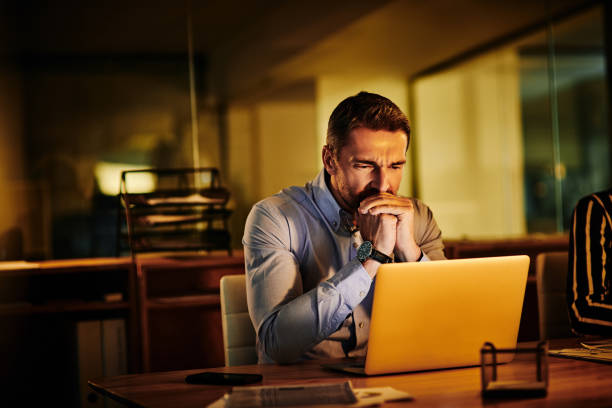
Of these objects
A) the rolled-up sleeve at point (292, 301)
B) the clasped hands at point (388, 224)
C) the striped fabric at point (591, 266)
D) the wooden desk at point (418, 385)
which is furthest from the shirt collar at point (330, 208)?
the striped fabric at point (591, 266)

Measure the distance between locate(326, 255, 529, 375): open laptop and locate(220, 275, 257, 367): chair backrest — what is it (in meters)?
0.56

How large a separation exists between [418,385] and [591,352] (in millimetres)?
539

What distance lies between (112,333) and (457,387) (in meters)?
2.13

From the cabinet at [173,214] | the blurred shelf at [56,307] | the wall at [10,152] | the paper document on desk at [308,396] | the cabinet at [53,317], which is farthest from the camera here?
the wall at [10,152]

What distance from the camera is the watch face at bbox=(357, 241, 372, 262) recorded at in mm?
1813

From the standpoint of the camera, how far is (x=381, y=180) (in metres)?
1.96

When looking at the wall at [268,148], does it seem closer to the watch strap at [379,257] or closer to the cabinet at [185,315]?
the cabinet at [185,315]

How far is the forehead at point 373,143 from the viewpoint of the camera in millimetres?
1952

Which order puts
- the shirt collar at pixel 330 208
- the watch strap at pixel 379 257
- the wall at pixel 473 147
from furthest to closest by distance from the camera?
1. the wall at pixel 473 147
2. the shirt collar at pixel 330 208
3. the watch strap at pixel 379 257

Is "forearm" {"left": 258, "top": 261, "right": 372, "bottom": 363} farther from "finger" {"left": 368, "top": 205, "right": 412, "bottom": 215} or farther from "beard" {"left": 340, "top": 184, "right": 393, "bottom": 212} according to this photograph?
"beard" {"left": 340, "top": 184, "right": 393, "bottom": 212}

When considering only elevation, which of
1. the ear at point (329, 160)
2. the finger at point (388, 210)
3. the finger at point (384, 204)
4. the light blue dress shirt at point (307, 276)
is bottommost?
the light blue dress shirt at point (307, 276)

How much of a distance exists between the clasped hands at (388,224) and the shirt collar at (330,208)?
121 millimetres

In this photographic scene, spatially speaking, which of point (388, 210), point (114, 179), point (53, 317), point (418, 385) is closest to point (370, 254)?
point (388, 210)

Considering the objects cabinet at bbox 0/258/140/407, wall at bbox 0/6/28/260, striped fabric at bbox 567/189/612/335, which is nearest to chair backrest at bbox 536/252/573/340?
striped fabric at bbox 567/189/612/335
